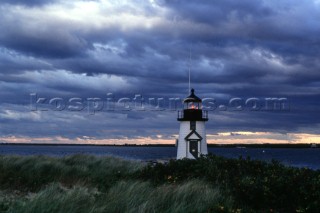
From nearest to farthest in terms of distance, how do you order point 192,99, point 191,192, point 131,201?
point 131,201, point 191,192, point 192,99

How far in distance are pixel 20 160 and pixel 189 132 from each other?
15.3 m

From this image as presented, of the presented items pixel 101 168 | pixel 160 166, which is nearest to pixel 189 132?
pixel 101 168

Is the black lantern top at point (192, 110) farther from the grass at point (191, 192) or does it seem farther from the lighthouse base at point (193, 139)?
the grass at point (191, 192)

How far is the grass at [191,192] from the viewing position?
8984mm

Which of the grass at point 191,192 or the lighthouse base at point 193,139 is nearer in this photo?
the grass at point 191,192

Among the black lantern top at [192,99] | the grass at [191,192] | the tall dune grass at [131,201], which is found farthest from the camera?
the black lantern top at [192,99]

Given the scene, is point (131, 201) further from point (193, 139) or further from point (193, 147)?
point (193, 147)

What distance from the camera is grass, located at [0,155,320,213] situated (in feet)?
29.5

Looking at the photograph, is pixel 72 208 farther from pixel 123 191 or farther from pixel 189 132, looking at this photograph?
pixel 189 132

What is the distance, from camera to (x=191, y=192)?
33.4 feet

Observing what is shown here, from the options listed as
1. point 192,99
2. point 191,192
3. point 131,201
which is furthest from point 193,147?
point 131,201

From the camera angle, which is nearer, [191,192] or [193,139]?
[191,192]

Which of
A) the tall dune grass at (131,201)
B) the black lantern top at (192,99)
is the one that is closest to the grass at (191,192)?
the tall dune grass at (131,201)

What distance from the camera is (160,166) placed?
14562mm
